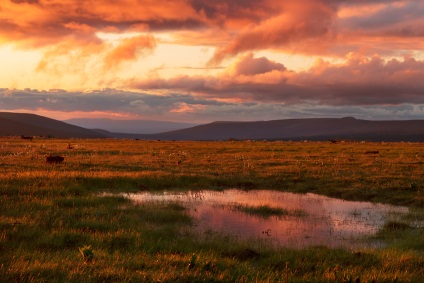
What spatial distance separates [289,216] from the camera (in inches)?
628

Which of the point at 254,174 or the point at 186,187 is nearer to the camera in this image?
the point at 186,187

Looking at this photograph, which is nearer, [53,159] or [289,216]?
[289,216]

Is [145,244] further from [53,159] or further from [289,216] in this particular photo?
[53,159]

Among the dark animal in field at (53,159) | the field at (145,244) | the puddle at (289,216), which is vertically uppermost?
the dark animal in field at (53,159)

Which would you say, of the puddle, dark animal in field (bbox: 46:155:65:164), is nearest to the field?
the puddle

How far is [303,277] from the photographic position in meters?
8.58

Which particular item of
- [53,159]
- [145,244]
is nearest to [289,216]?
[145,244]

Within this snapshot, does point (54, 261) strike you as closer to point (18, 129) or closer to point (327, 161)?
point (327, 161)

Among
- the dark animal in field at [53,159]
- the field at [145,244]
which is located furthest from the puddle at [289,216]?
the dark animal in field at [53,159]

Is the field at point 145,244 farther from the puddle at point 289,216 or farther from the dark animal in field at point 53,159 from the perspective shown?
the dark animal in field at point 53,159

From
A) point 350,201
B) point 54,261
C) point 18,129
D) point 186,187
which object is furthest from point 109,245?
point 18,129

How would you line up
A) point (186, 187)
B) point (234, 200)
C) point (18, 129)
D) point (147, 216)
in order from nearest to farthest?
point (147, 216) → point (234, 200) → point (186, 187) → point (18, 129)

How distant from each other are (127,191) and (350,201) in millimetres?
11110

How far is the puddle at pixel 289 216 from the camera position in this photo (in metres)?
12.9
